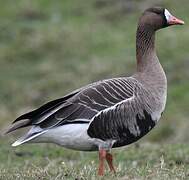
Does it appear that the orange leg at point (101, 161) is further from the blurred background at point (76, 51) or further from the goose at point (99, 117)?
the blurred background at point (76, 51)

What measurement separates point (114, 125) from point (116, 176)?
61cm

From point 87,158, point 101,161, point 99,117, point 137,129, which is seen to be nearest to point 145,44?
point 137,129

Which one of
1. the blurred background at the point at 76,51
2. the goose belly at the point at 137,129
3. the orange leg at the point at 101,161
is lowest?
the blurred background at the point at 76,51

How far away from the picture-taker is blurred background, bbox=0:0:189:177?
1580 cm

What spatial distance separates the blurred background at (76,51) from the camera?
51.9 feet

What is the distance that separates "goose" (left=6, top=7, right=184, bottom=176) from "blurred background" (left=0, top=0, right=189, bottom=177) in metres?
5.72

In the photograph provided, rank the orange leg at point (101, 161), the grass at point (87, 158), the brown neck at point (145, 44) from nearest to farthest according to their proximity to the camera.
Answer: the orange leg at point (101, 161)
the brown neck at point (145, 44)
the grass at point (87, 158)

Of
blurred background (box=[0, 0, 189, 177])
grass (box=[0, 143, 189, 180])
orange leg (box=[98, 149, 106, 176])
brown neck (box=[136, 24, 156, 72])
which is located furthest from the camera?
blurred background (box=[0, 0, 189, 177])

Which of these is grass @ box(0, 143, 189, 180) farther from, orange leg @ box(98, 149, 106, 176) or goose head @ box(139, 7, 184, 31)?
goose head @ box(139, 7, 184, 31)

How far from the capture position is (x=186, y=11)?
21078 mm

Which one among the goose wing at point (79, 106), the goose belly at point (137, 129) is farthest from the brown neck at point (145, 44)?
the goose belly at point (137, 129)

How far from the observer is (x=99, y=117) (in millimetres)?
7125

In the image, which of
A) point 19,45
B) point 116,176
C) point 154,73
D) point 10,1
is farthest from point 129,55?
point 116,176

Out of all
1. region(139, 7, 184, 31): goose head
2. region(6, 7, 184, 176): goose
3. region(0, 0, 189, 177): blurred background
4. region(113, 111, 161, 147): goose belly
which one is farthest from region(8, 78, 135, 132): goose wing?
region(0, 0, 189, 177): blurred background
